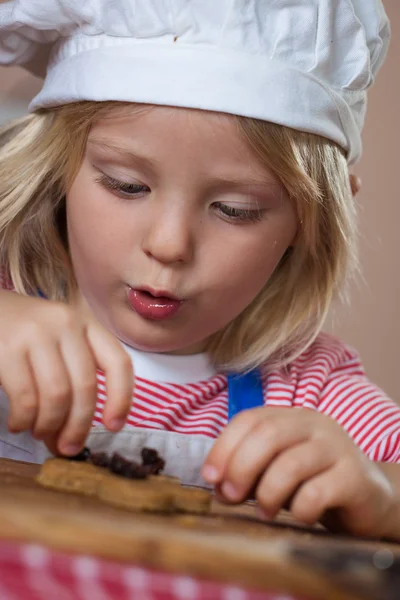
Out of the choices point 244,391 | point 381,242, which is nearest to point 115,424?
point 244,391

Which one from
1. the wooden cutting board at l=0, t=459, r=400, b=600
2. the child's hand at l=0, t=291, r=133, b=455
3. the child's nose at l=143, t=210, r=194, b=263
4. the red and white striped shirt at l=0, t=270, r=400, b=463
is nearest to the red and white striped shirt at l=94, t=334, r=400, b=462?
the red and white striped shirt at l=0, t=270, r=400, b=463

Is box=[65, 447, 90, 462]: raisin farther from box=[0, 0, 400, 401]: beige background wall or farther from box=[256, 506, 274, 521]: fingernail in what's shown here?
box=[0, 0, 400, 401]: beige background wall

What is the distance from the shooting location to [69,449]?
0.51 metres

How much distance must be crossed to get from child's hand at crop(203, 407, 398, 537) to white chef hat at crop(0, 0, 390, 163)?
294 millimetres

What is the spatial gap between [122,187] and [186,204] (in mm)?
76

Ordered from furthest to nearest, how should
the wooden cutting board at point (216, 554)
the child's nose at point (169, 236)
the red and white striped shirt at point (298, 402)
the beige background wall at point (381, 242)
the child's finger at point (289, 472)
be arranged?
1. the beige background wall at point (381, 242)
2. the red and white striped shirt at point (298, 402)
3. the child's nose at point (169, 236)
4. the child's finger at point (289, 472)
5. the wooden cutting board at point (216, 554)

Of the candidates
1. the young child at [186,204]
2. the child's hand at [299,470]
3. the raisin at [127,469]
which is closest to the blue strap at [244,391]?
the young child at [186,204]

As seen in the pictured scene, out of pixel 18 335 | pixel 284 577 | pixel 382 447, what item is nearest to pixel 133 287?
pixel 18 335

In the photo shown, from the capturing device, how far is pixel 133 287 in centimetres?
76

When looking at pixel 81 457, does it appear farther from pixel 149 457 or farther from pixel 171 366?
pixel 171 366

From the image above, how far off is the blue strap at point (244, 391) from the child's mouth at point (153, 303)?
0.69 feet

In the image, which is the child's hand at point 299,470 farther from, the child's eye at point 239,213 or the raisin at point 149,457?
the child's eye at point 239,213

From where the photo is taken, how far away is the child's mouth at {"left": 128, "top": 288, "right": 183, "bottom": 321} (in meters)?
0.76

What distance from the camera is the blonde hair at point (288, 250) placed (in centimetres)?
78
